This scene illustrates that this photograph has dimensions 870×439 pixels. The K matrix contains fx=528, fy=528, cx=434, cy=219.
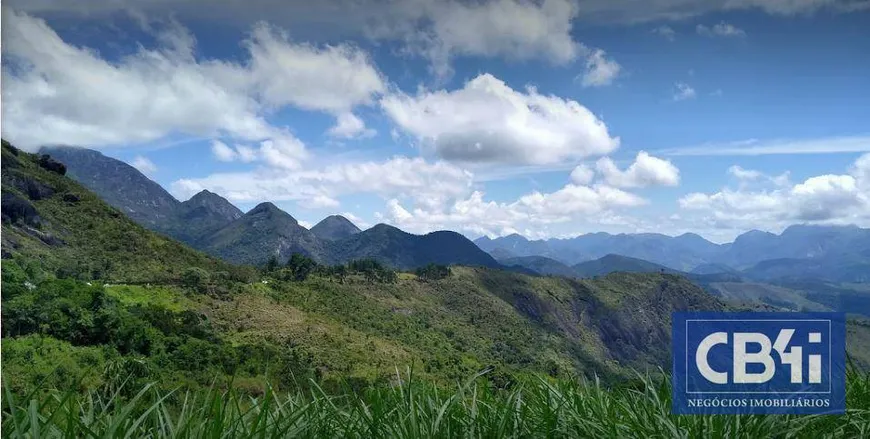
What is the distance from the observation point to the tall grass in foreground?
2.91 m

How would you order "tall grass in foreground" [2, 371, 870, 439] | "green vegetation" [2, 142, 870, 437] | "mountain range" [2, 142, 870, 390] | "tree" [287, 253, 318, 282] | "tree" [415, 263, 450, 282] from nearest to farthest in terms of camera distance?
"tall grass in foreground" [2, 371, 870, 439] → "green vegetation" [2, 142, 870, 437] → "mountain range" [2, 142, 870, 390] → "tree" [287, 253, 318, 282] → "tree" [415, 263, 450, 282]

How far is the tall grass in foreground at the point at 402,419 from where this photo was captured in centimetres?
291

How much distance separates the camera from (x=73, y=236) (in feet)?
316

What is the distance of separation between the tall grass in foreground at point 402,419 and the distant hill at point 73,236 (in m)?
80.9

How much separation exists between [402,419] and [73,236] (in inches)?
4487

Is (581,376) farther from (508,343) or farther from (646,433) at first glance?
(508,343)

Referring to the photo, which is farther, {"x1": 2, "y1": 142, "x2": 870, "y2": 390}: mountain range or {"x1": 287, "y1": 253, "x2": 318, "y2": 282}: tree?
{"x1": 287, "y1": 253, "x2": 318, "y2": 282}: tree

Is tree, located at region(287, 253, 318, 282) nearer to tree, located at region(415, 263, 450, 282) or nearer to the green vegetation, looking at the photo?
the green vegetation

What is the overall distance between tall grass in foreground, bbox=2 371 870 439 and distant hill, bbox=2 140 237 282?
265ft

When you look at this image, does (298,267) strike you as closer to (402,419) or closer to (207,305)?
A: (207,305)

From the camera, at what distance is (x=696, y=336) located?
4297mm

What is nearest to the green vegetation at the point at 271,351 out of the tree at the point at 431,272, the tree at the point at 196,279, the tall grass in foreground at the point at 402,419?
the tall grass in foreground at the point at 402,419

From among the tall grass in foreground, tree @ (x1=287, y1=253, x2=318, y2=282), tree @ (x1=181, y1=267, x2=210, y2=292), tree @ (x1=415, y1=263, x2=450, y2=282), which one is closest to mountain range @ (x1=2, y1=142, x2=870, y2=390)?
tree @ (x1=181, y1=267, x2=210, y2=292)

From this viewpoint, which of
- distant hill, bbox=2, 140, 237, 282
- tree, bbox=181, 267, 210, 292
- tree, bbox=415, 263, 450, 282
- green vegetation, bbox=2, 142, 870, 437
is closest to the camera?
green vegetation, bbox=2, 142, 870, 437
